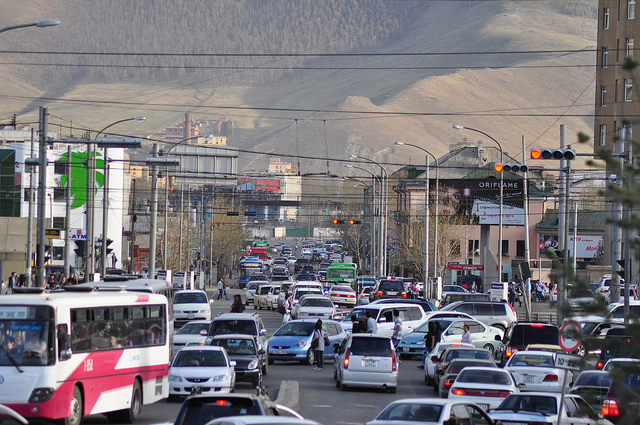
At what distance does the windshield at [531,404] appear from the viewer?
1725 cm

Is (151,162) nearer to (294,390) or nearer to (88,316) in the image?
(294,390)

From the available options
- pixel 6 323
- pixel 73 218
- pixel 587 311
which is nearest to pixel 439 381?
pixel 6 323

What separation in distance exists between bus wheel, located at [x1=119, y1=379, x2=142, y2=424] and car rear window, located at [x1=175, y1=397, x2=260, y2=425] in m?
6.19

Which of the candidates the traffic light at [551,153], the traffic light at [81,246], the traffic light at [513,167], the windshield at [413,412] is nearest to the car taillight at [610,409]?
the windshield at [413,412]

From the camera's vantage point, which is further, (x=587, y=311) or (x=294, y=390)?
(x=294, y=390)

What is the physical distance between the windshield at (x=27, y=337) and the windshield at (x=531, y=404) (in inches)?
323

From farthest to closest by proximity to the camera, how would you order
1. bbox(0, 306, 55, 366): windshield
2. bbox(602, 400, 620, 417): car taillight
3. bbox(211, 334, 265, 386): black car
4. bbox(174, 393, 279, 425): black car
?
bbox(211, 334, 265, 386): black car → bbox(0, 306, 55, 366): windshield → bbox(602, 400, 620, 417): car taillight → bbox(174, 393, 279, 425): black car

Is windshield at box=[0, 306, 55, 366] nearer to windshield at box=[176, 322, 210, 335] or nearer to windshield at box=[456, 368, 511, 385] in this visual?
windshield at box=[456, 368, 511, 385]

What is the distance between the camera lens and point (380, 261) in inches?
3120

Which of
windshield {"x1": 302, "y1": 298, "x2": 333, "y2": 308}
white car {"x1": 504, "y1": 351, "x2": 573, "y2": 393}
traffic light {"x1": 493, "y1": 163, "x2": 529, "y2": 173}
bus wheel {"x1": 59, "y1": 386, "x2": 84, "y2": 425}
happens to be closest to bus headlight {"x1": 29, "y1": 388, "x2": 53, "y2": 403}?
bus wheel {"x1": 59, "y1": 386, "x2": 84, "y2": 425}

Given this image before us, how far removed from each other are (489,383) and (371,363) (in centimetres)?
534

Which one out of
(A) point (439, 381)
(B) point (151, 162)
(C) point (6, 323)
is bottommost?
(A) point (439, 381)

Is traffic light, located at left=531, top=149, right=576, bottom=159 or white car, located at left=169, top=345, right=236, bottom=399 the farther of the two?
traffic light, located at left=531, top=149, right=576, bottom=159

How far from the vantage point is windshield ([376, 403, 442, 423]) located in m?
14.7
